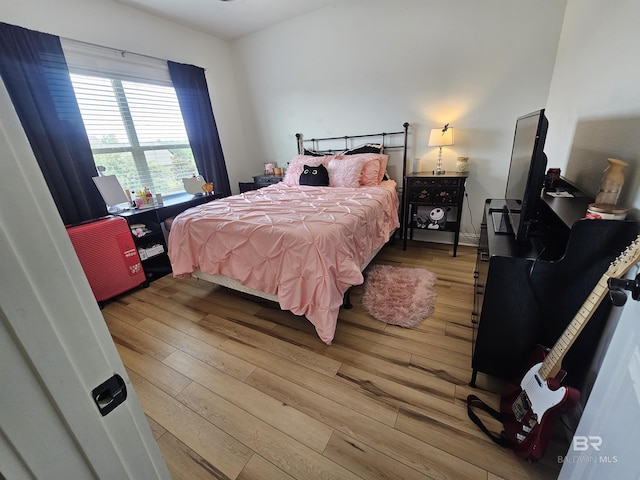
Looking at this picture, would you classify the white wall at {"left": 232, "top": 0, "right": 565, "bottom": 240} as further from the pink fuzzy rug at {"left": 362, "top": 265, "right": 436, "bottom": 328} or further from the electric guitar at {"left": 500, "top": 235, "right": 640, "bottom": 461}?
the electric guitar at {"left": 500, "top": 235, "right": 640, "bottom": 461}

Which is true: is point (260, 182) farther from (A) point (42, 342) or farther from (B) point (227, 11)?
(A) point (42, 342)

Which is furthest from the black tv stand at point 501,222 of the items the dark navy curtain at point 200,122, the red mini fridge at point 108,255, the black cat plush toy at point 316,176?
the dark navy curtain at point 200,122

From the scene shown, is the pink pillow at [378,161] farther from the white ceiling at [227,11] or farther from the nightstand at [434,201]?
the white ceiling at [227,11]

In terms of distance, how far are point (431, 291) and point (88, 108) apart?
12.3 ft

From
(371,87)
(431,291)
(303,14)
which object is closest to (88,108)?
(303,14)

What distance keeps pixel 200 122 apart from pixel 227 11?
130cm

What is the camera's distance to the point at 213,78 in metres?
3.77

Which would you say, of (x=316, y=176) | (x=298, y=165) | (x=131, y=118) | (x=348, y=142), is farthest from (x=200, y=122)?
(x=348, y=142)

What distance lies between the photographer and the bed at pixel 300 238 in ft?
5.54

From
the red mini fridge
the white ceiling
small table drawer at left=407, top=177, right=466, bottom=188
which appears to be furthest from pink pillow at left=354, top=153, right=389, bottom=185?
the red mini fridge

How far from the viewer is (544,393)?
102 centimetres

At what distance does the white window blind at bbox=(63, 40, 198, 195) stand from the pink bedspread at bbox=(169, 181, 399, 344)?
1.32 meters

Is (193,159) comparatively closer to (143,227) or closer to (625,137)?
(143,227)

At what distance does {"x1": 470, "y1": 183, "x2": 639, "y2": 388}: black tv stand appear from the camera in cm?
103
